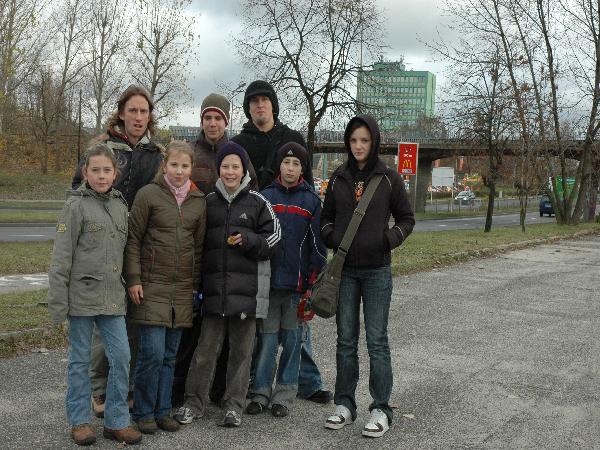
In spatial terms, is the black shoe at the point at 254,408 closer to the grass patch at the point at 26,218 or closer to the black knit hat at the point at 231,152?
the black knit hat at the point at 231,152

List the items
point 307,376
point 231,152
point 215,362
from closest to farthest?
point 231,152 → point 215,362 → point 307,376

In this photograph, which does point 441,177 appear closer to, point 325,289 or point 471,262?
point 471,262

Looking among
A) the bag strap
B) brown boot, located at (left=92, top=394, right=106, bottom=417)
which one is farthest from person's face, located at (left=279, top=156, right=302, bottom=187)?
brown boot, located at (left=92, top=394, right=106, bottom=417)

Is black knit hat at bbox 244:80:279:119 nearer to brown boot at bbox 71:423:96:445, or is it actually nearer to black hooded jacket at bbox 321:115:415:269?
black hooded jacket at bbox 321:115:415:269

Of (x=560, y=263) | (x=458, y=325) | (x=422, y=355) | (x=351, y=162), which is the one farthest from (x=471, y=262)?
(x=351, y=162)

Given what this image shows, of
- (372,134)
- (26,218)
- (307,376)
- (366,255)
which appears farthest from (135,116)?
(26,218)

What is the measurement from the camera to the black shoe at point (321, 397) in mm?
5033

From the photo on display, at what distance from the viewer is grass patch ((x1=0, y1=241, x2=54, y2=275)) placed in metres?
12.4

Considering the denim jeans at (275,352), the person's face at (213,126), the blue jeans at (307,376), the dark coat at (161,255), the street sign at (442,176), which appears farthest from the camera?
the street sign at (442,176)

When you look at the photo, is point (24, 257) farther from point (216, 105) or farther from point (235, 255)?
point (235, 255)

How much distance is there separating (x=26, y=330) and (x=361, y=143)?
372 cm

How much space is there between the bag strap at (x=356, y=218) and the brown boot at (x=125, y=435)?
5.47ft

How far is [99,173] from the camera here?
4.06 metres

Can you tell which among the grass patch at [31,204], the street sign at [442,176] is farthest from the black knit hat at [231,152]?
the street sign at [442,176]
